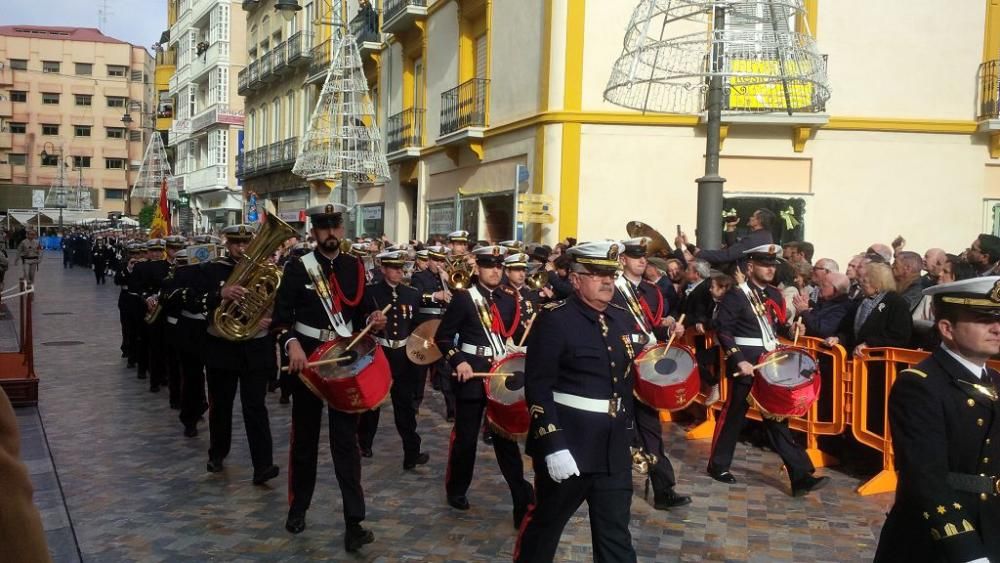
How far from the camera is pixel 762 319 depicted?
7621mm

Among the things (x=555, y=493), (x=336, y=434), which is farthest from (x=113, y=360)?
(x=555, y=493)

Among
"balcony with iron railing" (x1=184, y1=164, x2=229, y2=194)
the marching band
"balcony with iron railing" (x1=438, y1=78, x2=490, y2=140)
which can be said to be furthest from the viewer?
"balcony with iron railing" (x1=184, y1=164, x2=229, y2=194)

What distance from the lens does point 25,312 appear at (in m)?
10.9

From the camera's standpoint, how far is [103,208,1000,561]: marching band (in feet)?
15.3

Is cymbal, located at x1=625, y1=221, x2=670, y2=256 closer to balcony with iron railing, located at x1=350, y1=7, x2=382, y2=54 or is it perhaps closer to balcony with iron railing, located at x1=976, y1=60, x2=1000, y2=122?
balcony with iron railing, located at x1=976, y1=60, x2=1000, y2=122

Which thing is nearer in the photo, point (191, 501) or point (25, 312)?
point (191, 501)

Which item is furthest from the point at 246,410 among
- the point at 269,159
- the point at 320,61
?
the point at 269,159

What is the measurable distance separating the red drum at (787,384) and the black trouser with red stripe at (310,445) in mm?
3194

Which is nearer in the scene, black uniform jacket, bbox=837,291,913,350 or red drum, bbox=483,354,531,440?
red drum, bbox=483,354,531,440

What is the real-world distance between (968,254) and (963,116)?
9.39m

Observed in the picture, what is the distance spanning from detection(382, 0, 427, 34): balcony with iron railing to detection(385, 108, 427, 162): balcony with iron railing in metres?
2.23

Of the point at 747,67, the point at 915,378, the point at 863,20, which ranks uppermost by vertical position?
the point at 863,20

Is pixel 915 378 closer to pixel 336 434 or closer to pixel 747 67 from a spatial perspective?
pixel 336 434

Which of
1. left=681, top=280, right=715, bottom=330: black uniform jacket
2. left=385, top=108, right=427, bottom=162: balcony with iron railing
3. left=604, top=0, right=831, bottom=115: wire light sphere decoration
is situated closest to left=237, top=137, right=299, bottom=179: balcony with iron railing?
left=385, top=108, right=427, bottom=162: balcony with iron railing
